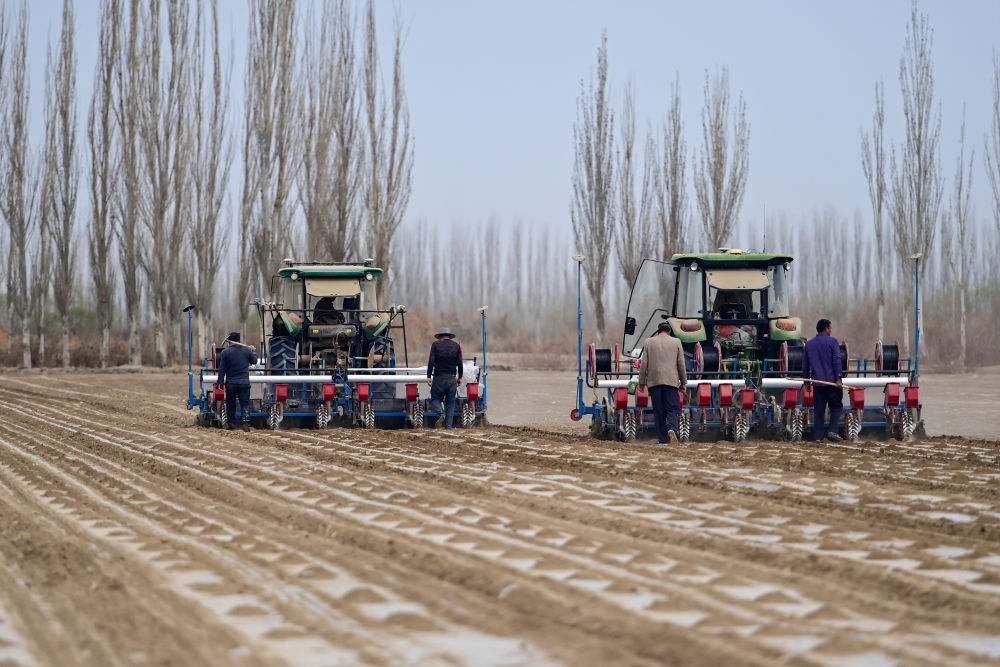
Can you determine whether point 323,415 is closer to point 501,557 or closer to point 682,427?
point 682,427

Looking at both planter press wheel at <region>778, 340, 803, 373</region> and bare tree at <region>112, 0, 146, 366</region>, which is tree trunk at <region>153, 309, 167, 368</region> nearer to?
bare tree at <region>112, 0, 146, 366</region>

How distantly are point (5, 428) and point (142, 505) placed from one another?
9.18 m

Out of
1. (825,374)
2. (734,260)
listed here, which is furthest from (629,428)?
(734,260)

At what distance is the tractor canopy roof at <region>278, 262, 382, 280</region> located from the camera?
17438mm

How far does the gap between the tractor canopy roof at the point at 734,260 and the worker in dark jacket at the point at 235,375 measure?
5.70m

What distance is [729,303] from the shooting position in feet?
51.5

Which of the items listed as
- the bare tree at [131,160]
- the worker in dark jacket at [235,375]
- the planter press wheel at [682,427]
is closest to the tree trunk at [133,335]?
the bare tree at [131,160]

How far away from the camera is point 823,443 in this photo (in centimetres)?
1438

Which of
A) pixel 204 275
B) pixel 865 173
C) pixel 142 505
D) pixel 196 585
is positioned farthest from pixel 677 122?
pixel 196 585

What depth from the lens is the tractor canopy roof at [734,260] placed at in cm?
1543

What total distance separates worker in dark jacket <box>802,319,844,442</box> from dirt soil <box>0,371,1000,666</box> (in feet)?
4.66

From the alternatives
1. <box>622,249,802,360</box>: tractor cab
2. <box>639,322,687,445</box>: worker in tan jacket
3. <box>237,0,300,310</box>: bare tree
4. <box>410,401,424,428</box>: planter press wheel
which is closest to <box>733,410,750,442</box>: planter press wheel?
<box>639,322,687,445</box>: worker in tan jacket

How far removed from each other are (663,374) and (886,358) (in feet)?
11.2

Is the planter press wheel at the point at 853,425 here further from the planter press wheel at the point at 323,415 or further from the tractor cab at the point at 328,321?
the planter press wheel at the point at 323,415
